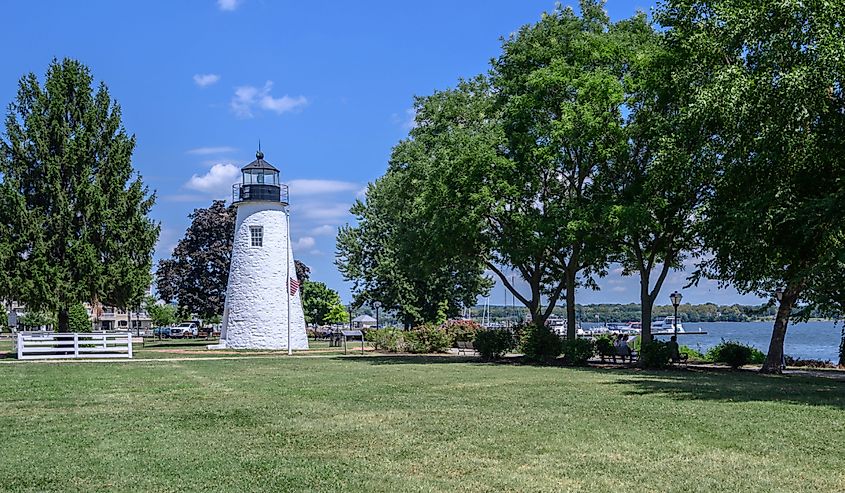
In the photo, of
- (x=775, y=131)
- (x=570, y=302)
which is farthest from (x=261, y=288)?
(x=775, y=131)

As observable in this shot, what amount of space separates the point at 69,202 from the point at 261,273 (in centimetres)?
948

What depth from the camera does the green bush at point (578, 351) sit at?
28031 millimetres

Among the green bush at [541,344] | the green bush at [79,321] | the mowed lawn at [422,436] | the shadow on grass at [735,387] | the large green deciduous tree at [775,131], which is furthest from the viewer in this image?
the green bush at [79,321]

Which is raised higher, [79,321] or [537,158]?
[537,158]

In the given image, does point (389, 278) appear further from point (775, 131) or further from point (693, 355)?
point (775, 131)

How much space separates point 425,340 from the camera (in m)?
38.2

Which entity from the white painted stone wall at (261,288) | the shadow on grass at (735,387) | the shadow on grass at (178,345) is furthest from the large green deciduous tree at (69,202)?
the shadow on grass at (735,387)

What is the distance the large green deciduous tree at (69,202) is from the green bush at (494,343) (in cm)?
1491

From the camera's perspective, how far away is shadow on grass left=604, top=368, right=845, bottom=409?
1592cm

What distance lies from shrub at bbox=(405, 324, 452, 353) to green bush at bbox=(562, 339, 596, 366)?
10.4 meters

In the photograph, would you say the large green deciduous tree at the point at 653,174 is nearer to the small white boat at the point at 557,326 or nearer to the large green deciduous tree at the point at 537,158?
the large green deciduous tree at the point at 537,158

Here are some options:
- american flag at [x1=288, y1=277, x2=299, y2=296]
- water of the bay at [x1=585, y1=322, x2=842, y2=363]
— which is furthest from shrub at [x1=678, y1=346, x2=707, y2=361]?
american flag at [x1=288, y1=277, x2=299, y2=296]

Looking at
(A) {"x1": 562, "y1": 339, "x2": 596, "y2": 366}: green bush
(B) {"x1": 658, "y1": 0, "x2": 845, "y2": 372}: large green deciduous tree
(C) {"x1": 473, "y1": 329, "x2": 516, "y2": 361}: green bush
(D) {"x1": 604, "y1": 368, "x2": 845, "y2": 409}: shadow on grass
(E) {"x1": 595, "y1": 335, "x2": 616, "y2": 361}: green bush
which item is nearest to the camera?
(D) {"x1": 604, "y1": 368, "x2": 845, "y2": 409}: shadow on grass

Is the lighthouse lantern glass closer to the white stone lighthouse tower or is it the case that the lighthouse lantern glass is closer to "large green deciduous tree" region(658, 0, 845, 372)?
the white stone lighthouse tower
